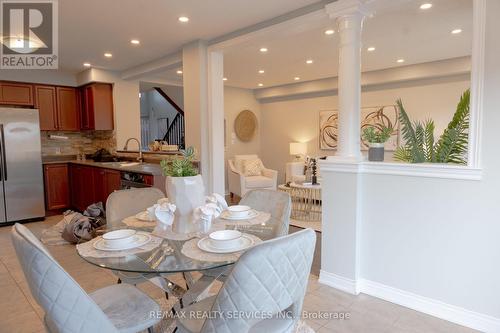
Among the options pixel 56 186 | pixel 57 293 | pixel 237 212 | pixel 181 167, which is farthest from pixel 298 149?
pixel 57 293

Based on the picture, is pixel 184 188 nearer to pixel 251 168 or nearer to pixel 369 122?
pixel 251 168

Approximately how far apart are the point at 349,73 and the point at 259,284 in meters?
2.05

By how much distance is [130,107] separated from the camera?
5.78 meters

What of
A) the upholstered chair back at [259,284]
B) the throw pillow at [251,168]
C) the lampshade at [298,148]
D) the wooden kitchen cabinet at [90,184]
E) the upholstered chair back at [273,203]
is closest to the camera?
the upholstered chair back at [259,284]

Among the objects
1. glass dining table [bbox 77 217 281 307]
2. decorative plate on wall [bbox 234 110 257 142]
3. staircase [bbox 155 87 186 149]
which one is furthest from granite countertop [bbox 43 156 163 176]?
staircase [bbox 155 87 186 149]

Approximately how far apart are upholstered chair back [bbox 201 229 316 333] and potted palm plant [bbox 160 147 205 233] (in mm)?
755

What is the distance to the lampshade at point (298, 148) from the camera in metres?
7.12

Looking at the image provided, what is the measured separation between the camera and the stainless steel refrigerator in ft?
15.0

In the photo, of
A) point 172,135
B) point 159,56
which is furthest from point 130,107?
point 172,135

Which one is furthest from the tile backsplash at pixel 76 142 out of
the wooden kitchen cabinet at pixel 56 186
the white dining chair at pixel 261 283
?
the white dining chair at pixel 261 283

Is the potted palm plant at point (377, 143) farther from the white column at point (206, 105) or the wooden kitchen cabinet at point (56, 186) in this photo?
the wooden kitchen cabinet at point (56, 186)

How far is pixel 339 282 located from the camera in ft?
8.65

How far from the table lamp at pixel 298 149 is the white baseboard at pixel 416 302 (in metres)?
4.59

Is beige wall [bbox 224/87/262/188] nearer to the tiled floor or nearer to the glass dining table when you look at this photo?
the tiled floor
